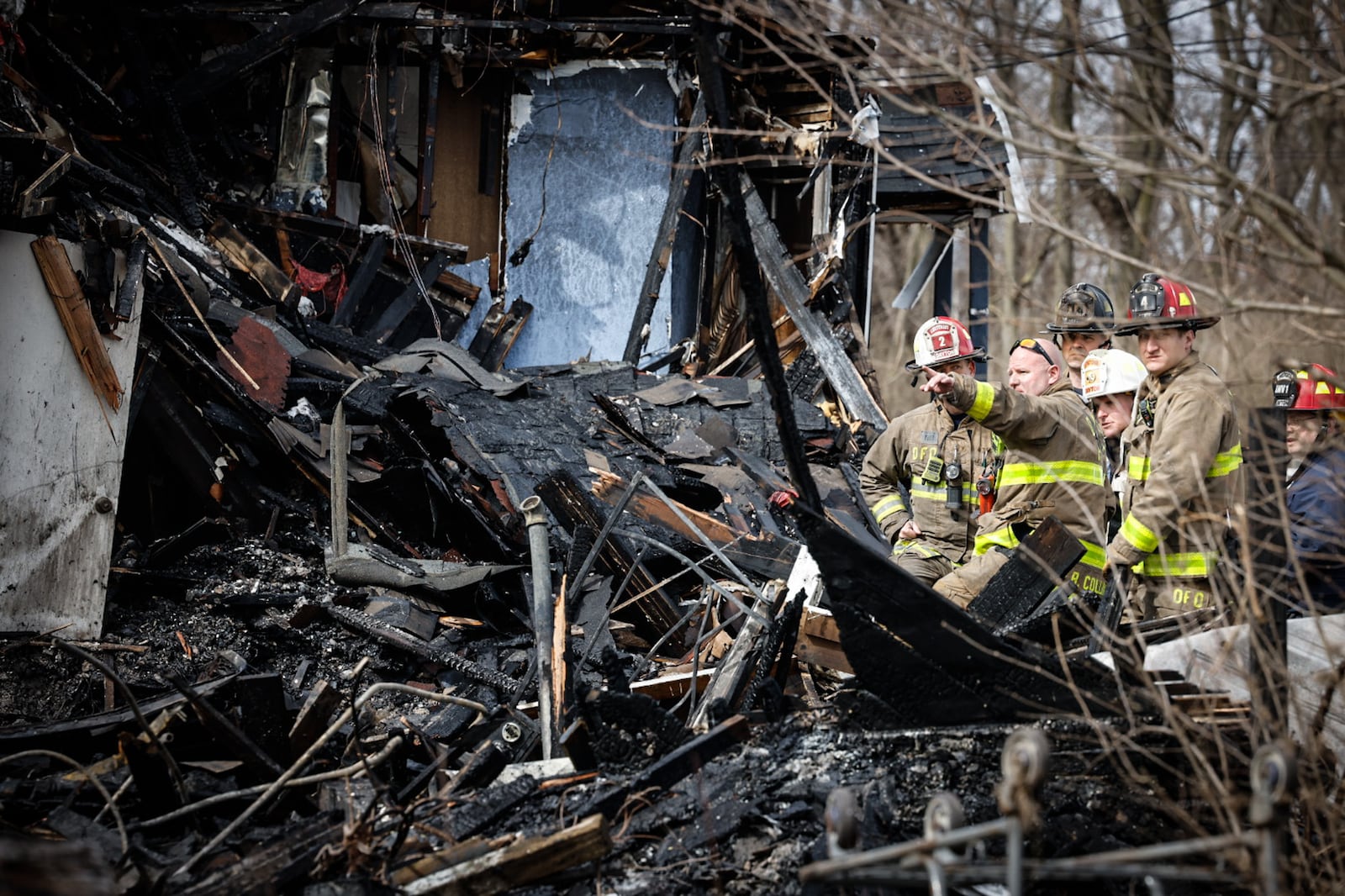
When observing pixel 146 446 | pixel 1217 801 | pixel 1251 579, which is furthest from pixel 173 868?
pixel 146 446

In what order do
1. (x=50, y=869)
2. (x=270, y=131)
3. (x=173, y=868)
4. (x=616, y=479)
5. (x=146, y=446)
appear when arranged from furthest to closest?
(x=270, y=131)
(x=616, y=479)
(x=146, y=446)
(x=173, y=868)
(x=50, y=869)

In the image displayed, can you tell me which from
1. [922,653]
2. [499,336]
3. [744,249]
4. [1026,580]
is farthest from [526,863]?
[499,336]

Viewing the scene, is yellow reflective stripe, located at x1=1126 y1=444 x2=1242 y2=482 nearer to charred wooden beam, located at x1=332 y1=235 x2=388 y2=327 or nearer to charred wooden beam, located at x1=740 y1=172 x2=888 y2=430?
charred wooden beam, located at x1=740 y1=172 x2=888 y2=430

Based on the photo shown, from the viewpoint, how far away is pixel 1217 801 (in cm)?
303

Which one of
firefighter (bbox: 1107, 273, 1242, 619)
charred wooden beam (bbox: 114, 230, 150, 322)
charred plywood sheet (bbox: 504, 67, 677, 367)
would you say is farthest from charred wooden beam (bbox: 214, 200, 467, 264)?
firefighter (bbox: 1107, 273, 1242, 619)

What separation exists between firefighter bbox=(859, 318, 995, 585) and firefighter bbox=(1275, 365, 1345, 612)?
1.38m

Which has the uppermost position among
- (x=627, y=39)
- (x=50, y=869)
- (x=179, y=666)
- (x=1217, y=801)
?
(x=627, y=39)

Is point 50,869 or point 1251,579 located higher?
point 1251,579

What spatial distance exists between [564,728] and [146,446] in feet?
13.3

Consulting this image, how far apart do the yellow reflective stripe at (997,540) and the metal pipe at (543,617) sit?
2105mm

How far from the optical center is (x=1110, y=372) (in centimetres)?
547

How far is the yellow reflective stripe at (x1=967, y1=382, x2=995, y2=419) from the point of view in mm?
4977

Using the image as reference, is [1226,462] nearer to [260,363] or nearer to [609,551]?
[609,551]

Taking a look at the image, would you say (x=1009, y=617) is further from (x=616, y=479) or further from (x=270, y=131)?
(x=270, y=131)
